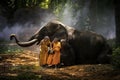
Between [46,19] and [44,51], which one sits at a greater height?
[46,19]

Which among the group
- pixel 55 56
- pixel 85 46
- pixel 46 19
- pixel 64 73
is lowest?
pixel 64 73

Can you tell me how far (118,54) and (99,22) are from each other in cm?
1095

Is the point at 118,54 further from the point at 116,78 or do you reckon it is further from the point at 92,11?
the point at 92,11

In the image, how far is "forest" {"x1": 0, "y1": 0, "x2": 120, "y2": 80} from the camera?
403 inches

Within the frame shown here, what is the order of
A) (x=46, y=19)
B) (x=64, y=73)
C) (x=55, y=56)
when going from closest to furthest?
(x=64, y=73) < (x=55, y=56) < (x=46, y=19)

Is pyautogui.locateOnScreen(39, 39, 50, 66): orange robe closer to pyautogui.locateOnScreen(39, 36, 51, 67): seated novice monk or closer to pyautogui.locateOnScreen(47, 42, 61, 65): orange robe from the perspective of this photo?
pyautogui.locateOnScreen(39, 36, 51, 67): seated novice monk

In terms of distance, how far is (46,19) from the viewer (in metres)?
31.9

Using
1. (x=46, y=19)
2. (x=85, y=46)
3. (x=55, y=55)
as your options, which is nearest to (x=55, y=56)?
(x=55, y=55)

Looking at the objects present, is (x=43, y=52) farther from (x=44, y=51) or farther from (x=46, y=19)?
(x=46, y=19)

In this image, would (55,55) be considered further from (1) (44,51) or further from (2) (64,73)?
(2) (64,73)

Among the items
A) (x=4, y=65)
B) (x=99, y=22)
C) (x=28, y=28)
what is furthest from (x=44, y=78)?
(x=28, y=28)

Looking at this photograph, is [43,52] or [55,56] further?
[43,52]

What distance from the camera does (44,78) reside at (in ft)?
31.1

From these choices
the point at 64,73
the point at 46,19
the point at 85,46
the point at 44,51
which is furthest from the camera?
the point at 46,19
